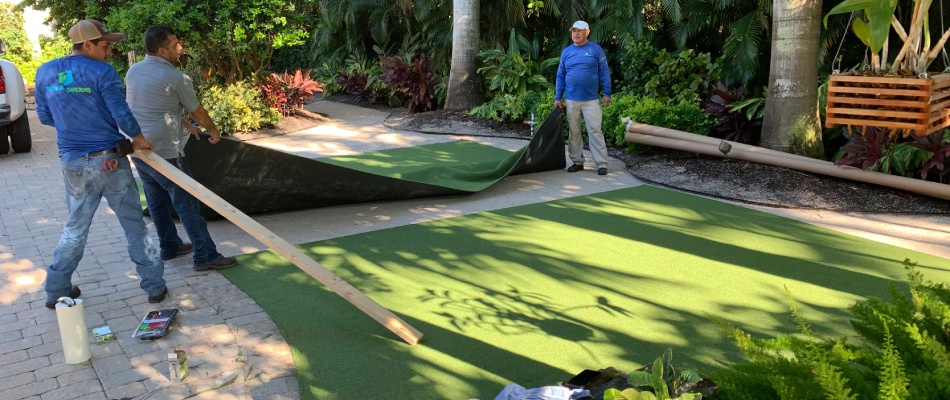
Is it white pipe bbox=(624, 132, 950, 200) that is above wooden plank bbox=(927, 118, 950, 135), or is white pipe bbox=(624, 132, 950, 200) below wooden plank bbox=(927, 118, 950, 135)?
below

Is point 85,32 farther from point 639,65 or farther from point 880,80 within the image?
point 639,65

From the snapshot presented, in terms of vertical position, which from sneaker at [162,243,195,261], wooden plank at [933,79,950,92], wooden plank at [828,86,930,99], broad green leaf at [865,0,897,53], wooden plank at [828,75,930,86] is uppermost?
broad green leaf at [865,0,897,53]

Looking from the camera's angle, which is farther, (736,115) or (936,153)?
(736,115)

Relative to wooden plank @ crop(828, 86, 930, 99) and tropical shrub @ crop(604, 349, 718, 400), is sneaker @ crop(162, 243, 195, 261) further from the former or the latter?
wooden plank @ crop(828, 86, 930, 99)

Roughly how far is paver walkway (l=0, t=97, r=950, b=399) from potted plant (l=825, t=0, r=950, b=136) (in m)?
1.02

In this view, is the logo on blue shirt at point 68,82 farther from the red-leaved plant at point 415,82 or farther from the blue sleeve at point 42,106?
the red-leaved plant at point 415,82

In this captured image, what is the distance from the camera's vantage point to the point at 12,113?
10773 millimetres

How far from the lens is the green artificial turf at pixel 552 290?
4.27 meters

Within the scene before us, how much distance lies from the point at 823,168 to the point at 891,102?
6.05 feet

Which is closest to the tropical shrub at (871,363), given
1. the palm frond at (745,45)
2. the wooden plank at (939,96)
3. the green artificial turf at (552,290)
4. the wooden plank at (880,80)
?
the green artificial turf at (552,290)

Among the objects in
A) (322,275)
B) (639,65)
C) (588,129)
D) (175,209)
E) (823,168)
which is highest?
(639,65)

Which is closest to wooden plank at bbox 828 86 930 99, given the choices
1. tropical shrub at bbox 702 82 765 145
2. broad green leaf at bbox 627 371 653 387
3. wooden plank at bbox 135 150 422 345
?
tropical shrub at bbox 702 82 765 145

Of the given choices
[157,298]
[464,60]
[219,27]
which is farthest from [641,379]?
[464,60]

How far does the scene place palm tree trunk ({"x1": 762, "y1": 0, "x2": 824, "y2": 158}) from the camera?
27.9 ft
